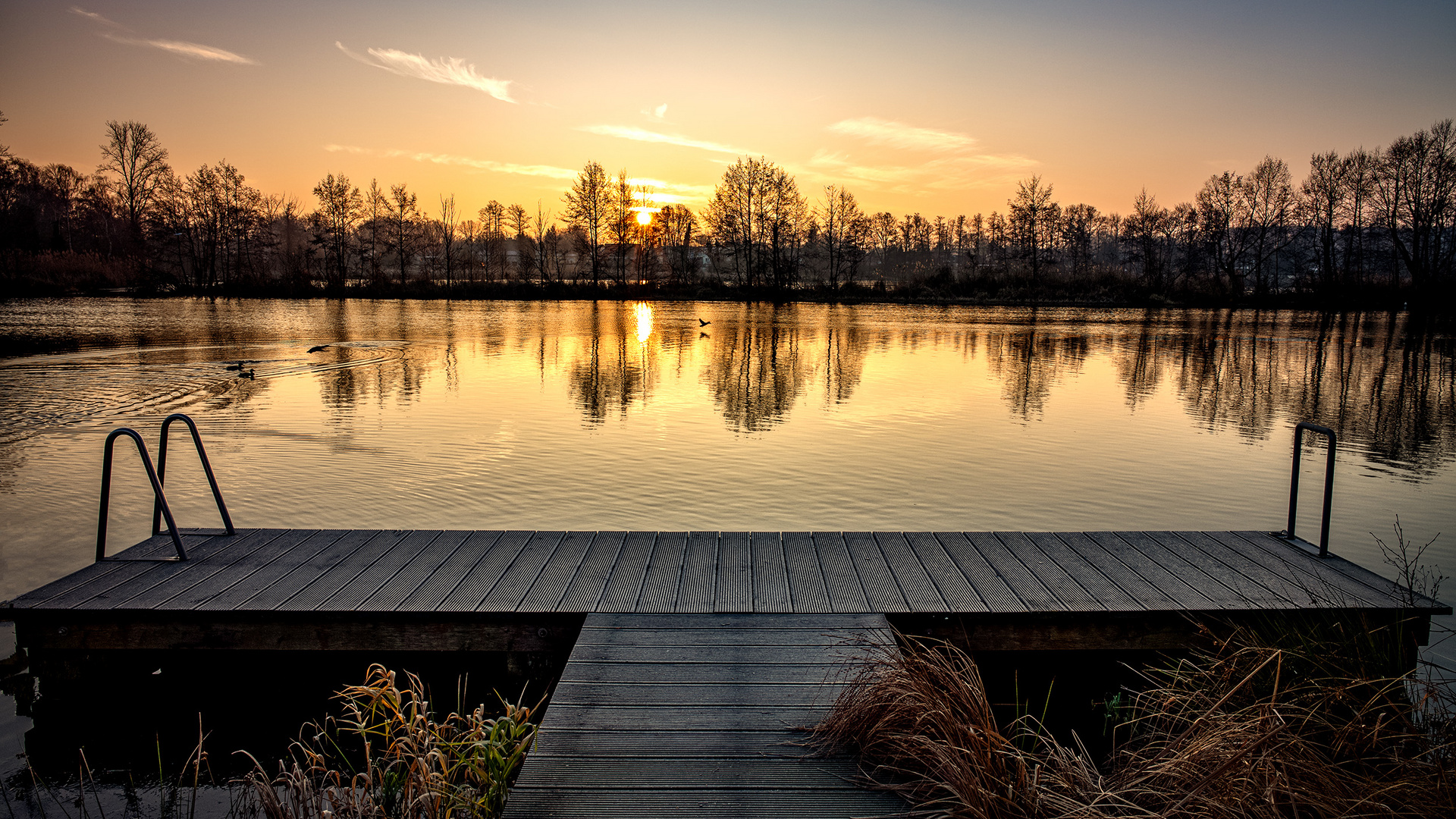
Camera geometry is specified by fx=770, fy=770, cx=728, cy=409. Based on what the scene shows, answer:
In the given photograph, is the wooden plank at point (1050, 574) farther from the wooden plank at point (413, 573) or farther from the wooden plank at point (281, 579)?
the wooden plank at point (281, 579)

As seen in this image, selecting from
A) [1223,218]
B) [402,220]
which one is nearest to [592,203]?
[402,220]

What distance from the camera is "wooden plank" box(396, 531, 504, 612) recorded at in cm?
388

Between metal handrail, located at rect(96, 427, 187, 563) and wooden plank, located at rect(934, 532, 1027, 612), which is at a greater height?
metal handrail, located at rect(96, 427, 187, 563)

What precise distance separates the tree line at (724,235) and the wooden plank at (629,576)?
150ft

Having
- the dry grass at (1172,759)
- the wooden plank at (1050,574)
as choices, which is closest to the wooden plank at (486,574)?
the dry grass at (1172,759)

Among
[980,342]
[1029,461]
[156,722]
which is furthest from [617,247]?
[156,722]

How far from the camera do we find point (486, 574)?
14.1 ft

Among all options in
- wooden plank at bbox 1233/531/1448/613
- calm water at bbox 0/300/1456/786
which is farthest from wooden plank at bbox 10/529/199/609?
wooden plank at bbox 1233/531/1448/613

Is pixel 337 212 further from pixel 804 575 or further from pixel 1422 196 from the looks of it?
pixel 1422 196

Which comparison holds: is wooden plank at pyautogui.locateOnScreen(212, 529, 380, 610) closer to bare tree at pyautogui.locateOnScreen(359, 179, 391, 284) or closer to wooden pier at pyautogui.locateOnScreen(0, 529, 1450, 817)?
wooden pier at pyautogui.locateOnScreen(0, 529, 1450, 817)

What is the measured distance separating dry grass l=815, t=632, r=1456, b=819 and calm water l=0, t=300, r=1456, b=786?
3.83 metres

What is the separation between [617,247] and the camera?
201 ft

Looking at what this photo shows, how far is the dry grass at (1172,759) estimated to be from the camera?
2.27m

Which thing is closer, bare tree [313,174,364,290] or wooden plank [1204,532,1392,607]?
wooden plank [1204,532,1392,607]
